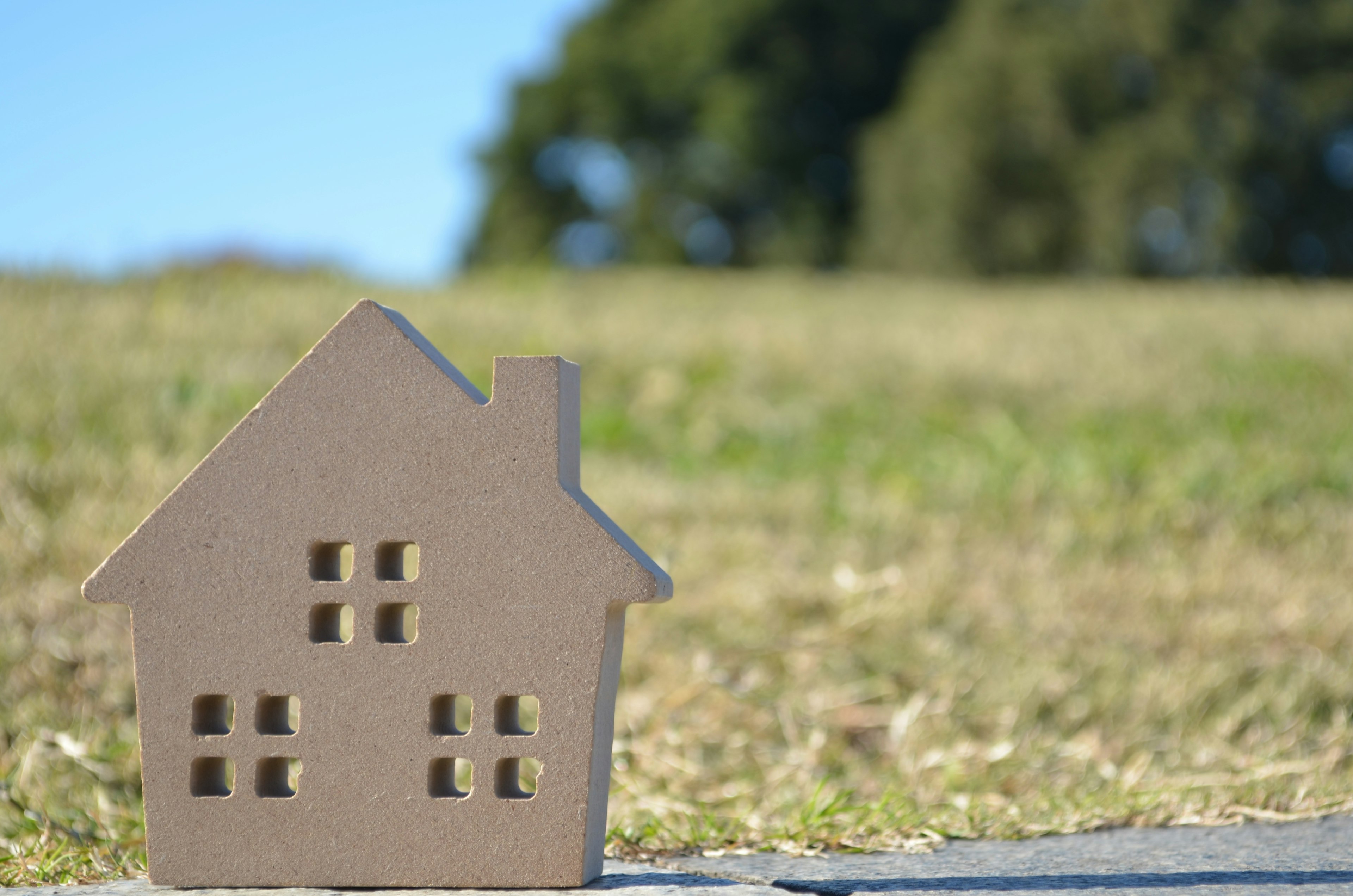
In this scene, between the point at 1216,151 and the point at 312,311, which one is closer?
the point at 312,311

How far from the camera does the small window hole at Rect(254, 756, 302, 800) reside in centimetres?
175

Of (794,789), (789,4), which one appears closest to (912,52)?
(789,4)

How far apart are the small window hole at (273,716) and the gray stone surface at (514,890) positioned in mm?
222

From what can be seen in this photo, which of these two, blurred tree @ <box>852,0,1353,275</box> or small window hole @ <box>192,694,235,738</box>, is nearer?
small window hole @ <box>192,694,235,738</box>

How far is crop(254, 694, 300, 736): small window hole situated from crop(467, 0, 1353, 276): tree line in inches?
477

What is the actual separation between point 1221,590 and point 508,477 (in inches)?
109

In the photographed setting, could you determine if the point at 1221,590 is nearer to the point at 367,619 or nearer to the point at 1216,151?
the point at 367,619

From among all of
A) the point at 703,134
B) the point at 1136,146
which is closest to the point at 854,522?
the point at 1136,146

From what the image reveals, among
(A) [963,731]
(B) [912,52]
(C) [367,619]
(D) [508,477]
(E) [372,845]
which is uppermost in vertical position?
(B) [912,52]

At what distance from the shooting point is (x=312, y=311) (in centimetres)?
627

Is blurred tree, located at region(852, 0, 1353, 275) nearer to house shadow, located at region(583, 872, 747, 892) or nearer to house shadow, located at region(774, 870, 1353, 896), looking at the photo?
house shadow, located at region(774, 870, 1353, 896)

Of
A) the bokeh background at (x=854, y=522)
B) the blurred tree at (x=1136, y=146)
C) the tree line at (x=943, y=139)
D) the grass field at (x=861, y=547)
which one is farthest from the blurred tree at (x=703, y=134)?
the grass field at (x=861, y=547)

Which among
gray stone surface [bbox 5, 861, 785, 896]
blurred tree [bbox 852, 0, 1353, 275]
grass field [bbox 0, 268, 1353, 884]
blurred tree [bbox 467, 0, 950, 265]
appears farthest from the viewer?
blurred tree [bbox 467, 0, 950, 265]

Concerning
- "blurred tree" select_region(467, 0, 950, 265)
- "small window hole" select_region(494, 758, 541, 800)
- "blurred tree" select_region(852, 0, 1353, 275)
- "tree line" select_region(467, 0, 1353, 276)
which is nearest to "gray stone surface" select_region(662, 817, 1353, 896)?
"small window hole" select_region(494, 758, 541, 800)
